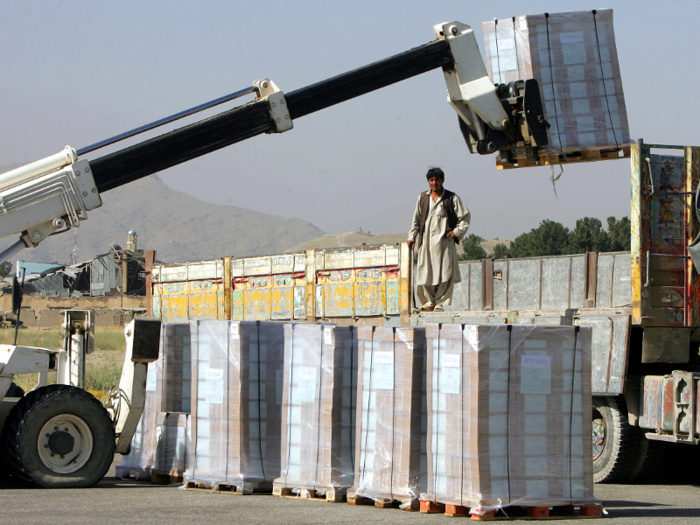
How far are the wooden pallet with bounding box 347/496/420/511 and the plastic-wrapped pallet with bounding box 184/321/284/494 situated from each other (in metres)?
0.91

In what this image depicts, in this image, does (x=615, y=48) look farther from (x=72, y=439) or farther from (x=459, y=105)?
(x=72, y=439)

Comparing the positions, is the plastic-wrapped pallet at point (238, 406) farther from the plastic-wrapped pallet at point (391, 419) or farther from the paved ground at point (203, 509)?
the plastic-wrapped pallet at point (391, 419)

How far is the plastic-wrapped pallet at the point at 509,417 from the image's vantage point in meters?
6.18

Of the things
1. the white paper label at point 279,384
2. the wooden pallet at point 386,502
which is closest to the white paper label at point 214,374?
the white paper label at point 279,384

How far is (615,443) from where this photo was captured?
8789mm

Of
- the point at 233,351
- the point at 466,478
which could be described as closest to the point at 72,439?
the point at 233,351

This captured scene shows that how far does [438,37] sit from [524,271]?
516 centimetres

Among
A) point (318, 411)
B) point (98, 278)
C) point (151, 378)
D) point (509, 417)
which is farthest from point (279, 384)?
point (98, 278)

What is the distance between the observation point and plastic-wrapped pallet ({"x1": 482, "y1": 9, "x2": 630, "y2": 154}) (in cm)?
905

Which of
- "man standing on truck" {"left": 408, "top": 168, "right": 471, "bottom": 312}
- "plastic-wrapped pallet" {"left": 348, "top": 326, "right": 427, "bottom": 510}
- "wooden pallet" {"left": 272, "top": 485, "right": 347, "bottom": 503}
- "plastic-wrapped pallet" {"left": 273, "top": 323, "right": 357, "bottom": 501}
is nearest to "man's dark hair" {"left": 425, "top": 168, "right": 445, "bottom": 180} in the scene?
"man standing on truck" {"left": 408, "top": 168, "right": 471, "bottom": 312}

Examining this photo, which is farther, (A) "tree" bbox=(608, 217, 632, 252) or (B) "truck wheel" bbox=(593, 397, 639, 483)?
(A) "tree" bbox=(608, 217, 632, 252)

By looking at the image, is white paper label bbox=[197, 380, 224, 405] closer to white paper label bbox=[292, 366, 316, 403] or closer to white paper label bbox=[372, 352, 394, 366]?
white paper label bbox=[292, 366, 316, 403]

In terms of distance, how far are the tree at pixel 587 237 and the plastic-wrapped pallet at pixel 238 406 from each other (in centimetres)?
6179

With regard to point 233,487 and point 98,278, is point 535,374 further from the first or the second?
point 98,278
